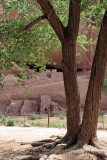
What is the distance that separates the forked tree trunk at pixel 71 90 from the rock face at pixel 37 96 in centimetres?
1700

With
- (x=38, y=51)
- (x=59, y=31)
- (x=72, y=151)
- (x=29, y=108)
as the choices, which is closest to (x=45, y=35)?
(x=38, y=51)

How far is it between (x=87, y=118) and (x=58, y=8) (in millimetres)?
3662

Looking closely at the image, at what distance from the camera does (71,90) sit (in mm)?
4535

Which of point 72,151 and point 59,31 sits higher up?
point 59,31

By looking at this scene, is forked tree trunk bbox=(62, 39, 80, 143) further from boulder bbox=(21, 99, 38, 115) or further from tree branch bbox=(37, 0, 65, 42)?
boulder bbox=(21, 99, 38, 115)

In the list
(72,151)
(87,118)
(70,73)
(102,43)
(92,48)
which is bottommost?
(72,151)

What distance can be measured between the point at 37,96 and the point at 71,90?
60.5 ft

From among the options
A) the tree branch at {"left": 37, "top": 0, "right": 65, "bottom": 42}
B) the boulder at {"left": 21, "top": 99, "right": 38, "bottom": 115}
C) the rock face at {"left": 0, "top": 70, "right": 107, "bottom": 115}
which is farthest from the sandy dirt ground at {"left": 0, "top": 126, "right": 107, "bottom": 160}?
the rock face at {"left": 0, "top": 70, "right": 107, "bottom": 115}

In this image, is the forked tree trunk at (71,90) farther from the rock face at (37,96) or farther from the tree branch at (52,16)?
→ the rock face at (37,96)

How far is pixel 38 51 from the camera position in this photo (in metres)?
6.30

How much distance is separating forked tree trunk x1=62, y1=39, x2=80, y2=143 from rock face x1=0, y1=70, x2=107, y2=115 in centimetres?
1700

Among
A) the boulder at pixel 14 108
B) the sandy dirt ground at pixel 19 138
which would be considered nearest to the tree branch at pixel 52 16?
the sandy dirt ground at pixel 19 138

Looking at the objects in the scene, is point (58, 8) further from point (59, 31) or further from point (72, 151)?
point (72, 151)

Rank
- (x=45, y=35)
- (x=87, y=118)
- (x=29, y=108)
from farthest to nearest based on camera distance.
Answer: (x=29, y=108) < (x=45, y=35) < (x=87, y=118)
